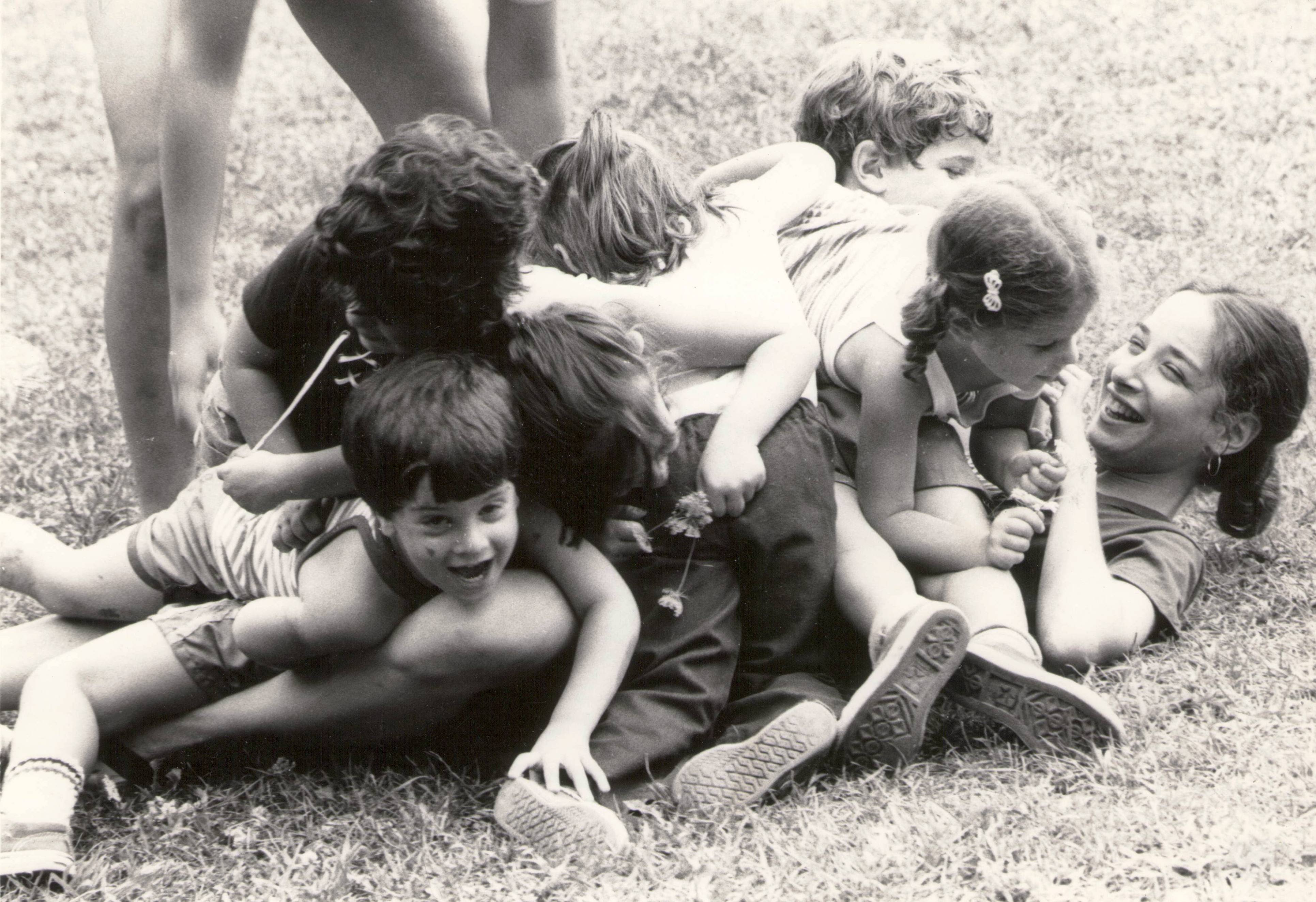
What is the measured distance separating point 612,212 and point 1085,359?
1866 mm

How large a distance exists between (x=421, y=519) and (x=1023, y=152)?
3.92 metres

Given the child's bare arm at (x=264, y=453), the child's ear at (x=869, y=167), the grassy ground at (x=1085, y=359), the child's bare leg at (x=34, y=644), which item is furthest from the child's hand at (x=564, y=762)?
the child's ear at (x=869, y=167)

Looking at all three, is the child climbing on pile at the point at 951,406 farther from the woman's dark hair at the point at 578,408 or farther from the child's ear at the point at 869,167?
the woman's dark hair at the point at 578,408

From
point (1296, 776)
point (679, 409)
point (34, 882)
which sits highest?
point (679, 409)

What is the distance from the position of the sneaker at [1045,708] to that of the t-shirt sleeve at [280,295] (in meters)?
1.29

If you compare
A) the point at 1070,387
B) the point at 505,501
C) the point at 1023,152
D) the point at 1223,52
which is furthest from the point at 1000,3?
the point at 505,501

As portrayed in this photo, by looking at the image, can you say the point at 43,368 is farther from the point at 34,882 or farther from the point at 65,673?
the point at 34,882

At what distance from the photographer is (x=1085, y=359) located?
4238 mm

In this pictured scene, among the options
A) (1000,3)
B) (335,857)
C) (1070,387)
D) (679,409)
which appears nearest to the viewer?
(335,857)

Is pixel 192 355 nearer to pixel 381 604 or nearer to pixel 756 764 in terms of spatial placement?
pixel 381 604

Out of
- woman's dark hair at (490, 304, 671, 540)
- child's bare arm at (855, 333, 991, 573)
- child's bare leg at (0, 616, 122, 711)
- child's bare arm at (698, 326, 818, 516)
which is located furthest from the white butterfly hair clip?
child's bare leg at (0, 616, 122, 711)

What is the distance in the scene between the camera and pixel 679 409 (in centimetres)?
280

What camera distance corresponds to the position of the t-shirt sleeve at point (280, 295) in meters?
2.58

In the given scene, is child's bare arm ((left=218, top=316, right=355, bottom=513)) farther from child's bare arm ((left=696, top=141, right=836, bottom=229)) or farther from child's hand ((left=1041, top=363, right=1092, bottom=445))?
child's hand ((left=1041, top=363, right=1092, bottom=445))
